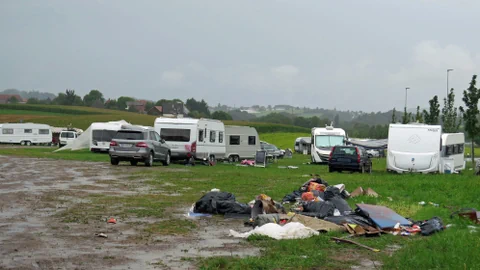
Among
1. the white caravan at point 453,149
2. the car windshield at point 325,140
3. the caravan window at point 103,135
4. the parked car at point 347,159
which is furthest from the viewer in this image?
the caravan window at point 103,135

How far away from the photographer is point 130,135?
31984 millimetres

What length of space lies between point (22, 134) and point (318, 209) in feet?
239

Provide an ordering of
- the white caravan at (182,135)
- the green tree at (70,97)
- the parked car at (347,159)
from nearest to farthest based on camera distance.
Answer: the parked car at (347,159)
the white caravan at (182,135)
the green tree at (70,97)

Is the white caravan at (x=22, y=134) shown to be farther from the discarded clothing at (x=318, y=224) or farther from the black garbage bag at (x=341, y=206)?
the discarded clothing at (x=318, y=224)

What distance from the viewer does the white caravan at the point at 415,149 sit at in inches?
1288

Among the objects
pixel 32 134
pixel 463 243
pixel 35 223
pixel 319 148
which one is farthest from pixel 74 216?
pixel 32 134

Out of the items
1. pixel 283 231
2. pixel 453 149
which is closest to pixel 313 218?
pixel 283 231

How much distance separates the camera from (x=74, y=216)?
41.2 feet

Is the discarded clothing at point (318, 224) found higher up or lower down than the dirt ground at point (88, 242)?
higher up

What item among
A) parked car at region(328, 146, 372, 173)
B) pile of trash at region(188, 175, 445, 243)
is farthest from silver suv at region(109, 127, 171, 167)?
pile of trash at region(188, 175, 445, 243)

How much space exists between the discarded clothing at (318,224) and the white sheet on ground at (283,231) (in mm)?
336

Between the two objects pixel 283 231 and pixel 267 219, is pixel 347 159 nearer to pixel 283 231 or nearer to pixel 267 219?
pixel 267 219

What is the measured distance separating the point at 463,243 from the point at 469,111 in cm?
4087

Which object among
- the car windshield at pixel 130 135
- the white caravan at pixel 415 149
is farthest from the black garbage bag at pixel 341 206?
the white caravan at pixel 415 149
